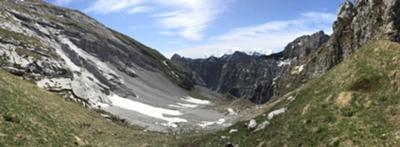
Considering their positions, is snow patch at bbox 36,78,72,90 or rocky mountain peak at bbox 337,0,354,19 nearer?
rocky mountain peak at bbox 337,0,354,19

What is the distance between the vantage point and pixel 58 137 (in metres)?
36.0

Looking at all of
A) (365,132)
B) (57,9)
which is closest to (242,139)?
(365,132)

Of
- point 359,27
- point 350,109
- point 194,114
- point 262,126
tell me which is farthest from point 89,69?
point 350,109

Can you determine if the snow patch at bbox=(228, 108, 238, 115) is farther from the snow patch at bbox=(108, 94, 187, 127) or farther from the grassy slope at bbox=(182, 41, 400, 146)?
the grassy slope at bbox=(182, 41, 400, 146)

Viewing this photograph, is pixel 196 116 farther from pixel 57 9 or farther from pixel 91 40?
pixel 57 9

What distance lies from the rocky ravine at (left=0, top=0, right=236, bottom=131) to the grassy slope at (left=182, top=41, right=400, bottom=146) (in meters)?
51.2

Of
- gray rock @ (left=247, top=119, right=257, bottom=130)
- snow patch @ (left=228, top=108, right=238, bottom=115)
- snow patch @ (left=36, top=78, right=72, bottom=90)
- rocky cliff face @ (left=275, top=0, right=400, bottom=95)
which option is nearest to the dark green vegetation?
gray rock @ (left=247, top=119, right=257, bottom=130)

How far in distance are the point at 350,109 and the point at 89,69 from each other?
113 metres

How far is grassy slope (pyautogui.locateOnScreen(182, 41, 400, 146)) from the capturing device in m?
30.9

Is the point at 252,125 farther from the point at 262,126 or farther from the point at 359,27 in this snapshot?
the point at 359,27

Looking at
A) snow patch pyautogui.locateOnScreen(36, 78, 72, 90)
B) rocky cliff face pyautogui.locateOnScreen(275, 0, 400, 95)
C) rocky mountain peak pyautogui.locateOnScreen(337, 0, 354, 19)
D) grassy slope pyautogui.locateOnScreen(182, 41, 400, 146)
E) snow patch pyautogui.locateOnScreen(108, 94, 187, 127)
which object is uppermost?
rocky mountain peak pyautogui.locateOnScreen(337, 0, 354, 19)

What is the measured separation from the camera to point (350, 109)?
3462 cm

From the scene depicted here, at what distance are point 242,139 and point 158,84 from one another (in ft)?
441

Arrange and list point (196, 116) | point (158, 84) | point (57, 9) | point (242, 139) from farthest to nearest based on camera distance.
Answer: point (57, 9), point (158, 84), point (196, 116), point (242, 139)
